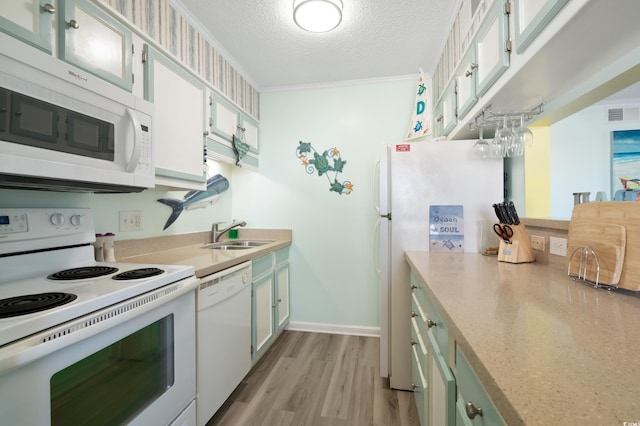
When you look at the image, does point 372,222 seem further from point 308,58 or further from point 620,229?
point 620,229

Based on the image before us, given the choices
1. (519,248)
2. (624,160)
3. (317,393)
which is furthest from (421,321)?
(624,160)

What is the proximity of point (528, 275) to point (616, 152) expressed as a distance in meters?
0.78

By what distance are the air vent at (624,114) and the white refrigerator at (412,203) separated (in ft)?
1.71

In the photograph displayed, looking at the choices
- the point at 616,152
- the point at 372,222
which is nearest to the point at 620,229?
the point at 616,152

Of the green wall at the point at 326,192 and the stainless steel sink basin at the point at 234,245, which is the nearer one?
the stainless steel sink basin at the point at 234,245

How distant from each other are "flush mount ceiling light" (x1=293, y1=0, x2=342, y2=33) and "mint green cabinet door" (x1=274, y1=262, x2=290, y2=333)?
6.17 ft

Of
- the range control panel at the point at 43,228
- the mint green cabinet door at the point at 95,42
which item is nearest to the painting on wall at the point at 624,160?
the mint green cabinet door at the point at 95,42

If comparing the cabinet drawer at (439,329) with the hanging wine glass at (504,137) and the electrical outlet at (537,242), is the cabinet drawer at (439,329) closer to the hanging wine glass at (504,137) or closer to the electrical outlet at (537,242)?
the electrical outlet at (537,242)

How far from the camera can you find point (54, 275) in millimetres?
1068

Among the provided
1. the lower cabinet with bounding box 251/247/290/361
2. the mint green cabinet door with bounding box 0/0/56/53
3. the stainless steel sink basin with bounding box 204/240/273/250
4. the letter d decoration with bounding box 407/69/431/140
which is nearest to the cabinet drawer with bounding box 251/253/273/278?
the lower cabinet with bounding box 251/247/290/361

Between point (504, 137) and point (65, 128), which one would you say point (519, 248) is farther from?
point (65, 128)

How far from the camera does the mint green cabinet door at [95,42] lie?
102 cm

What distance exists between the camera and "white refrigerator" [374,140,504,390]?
171cm

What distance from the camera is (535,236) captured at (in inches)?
54.6
